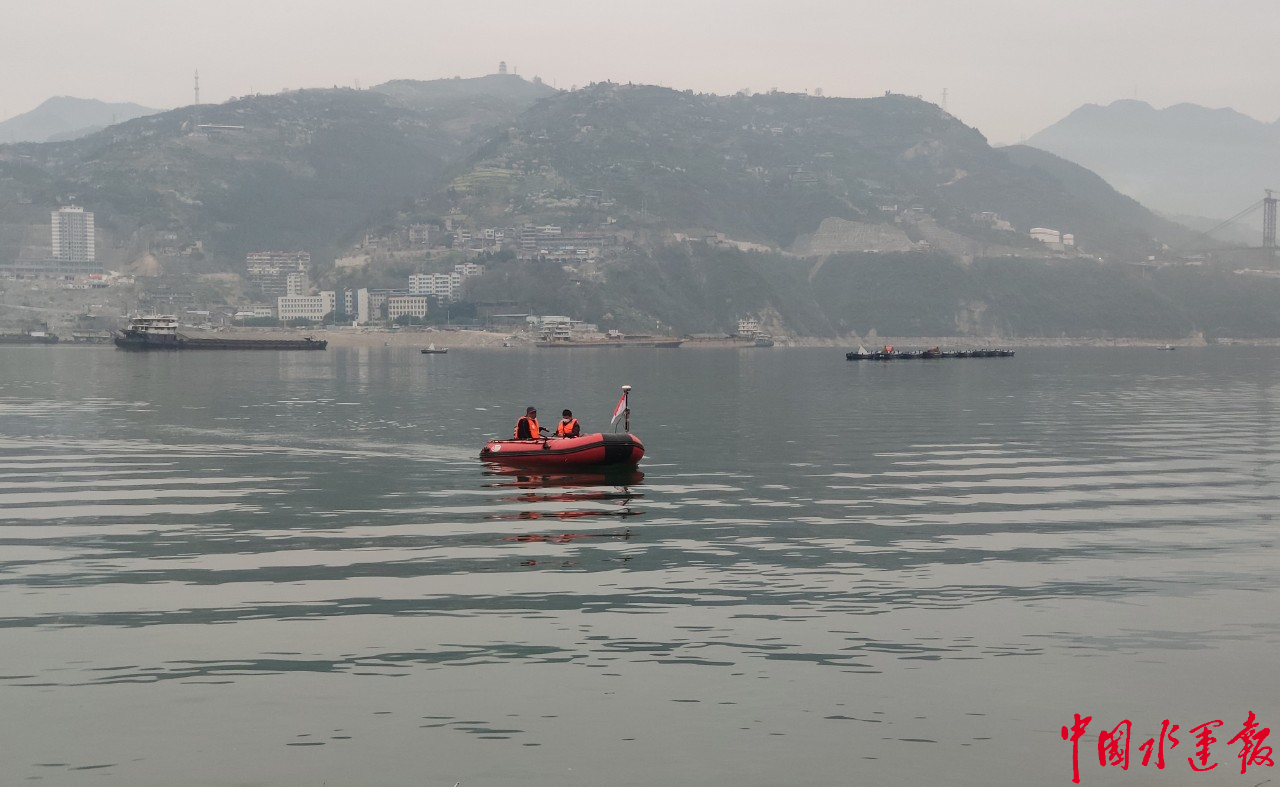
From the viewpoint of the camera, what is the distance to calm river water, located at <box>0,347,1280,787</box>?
20.2 meters

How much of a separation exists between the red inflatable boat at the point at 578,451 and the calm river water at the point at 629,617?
4.56 ft

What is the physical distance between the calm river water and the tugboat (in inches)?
54.4

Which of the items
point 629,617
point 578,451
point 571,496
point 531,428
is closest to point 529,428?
point 531,428

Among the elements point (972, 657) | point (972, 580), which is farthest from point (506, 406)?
point (972, 657)

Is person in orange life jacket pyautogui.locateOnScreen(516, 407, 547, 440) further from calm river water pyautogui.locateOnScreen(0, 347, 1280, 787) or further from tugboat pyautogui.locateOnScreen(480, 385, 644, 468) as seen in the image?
calm river water pyautogui.locateOnScreen(0, 347, 1280, 787)

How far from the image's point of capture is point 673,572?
33156 millimetres

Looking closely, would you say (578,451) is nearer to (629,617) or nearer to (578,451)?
(578,451)

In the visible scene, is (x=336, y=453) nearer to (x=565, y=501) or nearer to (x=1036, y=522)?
(x=565, y=501)

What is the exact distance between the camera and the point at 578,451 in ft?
180

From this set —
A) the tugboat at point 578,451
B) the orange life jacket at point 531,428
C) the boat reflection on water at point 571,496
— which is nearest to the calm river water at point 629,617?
the boat reflection on water at point 571,496

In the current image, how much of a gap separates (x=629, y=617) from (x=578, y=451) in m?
27.0

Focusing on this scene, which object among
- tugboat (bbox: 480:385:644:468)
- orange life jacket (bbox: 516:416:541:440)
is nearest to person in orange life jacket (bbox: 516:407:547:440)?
orange life jacket (bbox: 516:416:541:440)

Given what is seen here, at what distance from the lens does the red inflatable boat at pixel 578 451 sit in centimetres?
5456

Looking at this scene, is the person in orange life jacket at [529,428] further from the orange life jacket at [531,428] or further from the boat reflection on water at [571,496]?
the boat reflection on water at [571,496]
